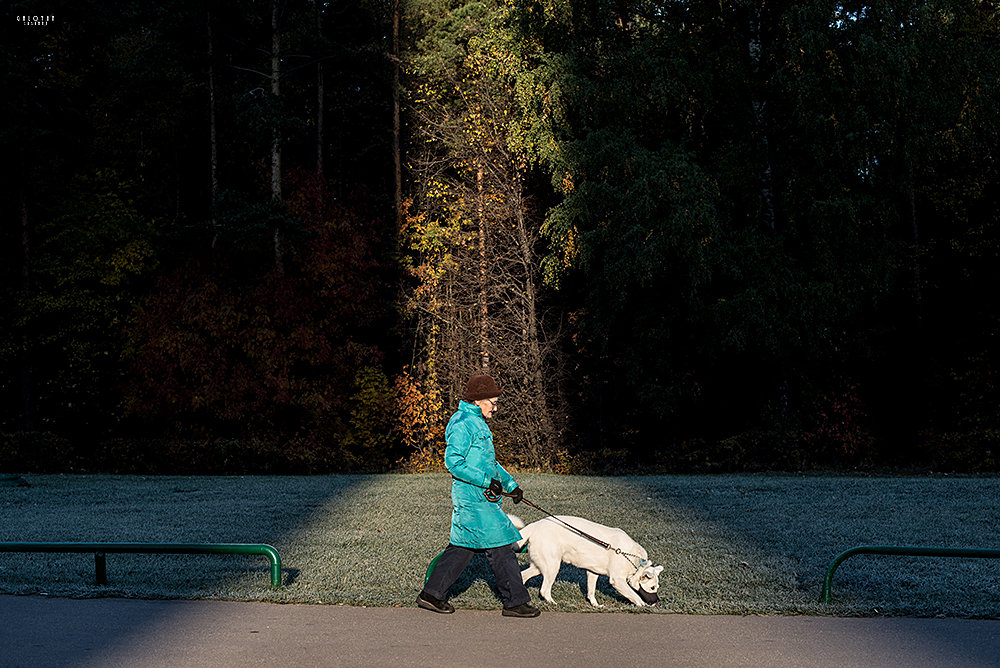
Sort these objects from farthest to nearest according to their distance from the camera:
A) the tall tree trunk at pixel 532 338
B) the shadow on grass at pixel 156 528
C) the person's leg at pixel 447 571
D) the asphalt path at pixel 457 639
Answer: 1. the tall tree trunk at pixel 532 338
2. the shadow on grass at pixel 156 528
3. the person's leg at pixel 447 571
4. the asphalt path at pixel 457 639

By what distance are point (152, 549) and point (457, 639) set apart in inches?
128

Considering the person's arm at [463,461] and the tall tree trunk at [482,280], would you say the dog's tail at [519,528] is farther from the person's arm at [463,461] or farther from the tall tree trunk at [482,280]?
the tall tree trunk at [482,280]

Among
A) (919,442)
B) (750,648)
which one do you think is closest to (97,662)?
(750,648)

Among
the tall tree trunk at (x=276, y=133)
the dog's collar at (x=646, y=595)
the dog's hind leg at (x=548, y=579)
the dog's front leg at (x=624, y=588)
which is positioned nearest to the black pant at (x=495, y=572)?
the dog's hind leg at (x=548, y=579)

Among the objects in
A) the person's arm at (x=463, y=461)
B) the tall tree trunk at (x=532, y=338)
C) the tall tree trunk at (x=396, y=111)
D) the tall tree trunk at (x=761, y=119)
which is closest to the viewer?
the person's arm at (x=463, y=461)

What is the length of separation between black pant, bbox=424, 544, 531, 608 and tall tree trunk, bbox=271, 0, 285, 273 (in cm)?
2505

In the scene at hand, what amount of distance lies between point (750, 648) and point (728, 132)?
23.6m

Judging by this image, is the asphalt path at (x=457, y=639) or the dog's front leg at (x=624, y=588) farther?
the dog's front leg at (x=624, y=588)

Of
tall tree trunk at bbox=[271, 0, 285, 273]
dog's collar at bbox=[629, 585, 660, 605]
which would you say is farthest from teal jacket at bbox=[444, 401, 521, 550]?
tall tree trunk at bbox=[271, 0, 285, 273]

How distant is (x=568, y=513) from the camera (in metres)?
15.2

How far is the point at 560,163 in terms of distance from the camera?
92.5 feet

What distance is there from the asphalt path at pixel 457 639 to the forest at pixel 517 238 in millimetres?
18079

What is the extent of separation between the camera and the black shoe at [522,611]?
26.2 ft

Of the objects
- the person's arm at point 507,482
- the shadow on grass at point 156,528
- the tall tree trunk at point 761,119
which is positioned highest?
the tall tree trunk at point 761,119
